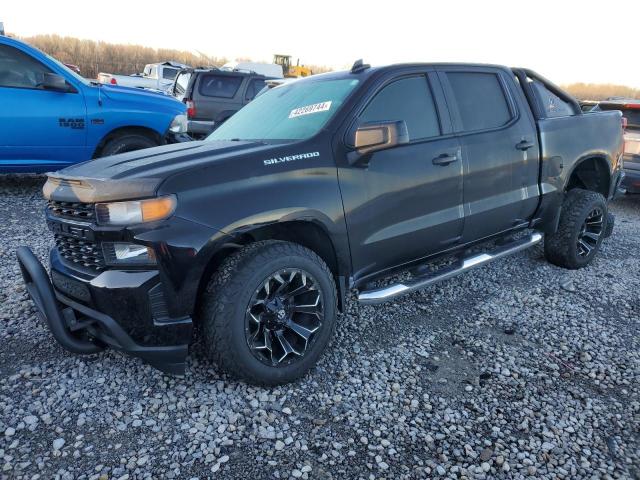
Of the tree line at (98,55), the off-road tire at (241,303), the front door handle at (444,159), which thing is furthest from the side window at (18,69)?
the tree line at (98,55)

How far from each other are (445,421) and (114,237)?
1902mm

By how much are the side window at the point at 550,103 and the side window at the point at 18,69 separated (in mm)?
5556

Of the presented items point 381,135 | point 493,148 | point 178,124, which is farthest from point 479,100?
point 178,124

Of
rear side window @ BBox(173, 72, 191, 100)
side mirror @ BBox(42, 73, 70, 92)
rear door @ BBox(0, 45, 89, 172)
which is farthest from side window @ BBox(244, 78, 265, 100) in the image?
side mirror @ BBox(42, 73, 70, 92)

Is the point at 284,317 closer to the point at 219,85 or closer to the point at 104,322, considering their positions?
the point at 104,322

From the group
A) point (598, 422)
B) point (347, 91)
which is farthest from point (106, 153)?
point (598, 422)

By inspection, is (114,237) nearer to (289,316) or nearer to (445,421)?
(289,316)

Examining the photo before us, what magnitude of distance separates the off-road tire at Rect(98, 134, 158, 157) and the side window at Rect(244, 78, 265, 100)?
5.72 metres

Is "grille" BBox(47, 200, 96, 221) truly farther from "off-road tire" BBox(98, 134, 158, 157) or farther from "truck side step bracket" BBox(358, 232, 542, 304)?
"off-road tire" BBox(98, 134, 158, 157)

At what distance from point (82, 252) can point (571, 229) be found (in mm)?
4064

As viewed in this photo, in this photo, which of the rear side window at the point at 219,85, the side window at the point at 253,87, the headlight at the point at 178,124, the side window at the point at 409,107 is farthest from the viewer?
the side window at the point at 253,87

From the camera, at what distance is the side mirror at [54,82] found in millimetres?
5605

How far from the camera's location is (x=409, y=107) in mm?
3273

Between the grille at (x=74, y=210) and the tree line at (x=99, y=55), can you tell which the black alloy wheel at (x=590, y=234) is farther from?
the tree line at (x=99, y=55)
